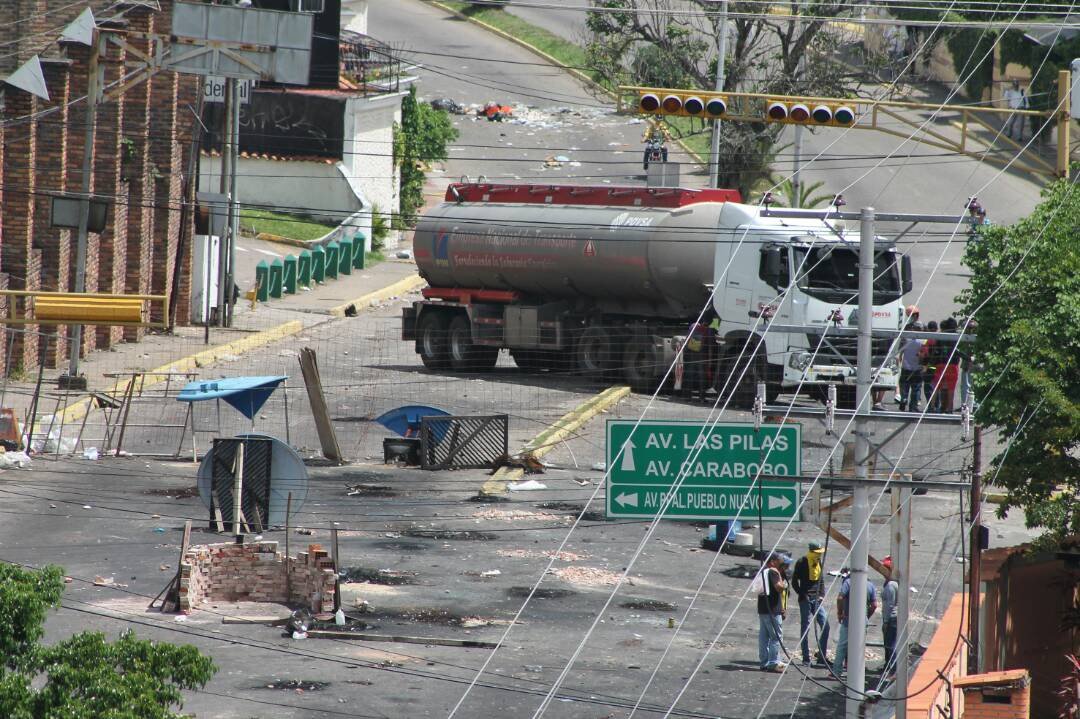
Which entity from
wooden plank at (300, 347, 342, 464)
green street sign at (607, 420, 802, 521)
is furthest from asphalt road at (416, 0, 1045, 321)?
green street sign at (607, 420, 802, 521)

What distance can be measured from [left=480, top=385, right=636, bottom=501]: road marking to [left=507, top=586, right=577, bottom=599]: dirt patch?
4470mm

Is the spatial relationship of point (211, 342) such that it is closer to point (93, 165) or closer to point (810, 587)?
point (93, 165)

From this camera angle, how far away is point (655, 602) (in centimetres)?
1883

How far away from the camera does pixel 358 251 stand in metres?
45.7

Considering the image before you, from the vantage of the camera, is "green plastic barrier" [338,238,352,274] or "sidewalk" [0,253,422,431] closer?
"sidewalk" [0,253,422,431]

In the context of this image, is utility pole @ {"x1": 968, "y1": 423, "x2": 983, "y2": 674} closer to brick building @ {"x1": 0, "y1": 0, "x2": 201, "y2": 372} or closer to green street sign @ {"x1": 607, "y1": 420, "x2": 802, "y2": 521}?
green street sign @ {"x1": 607, "y1": 420, "x2": 802, "y2": 521}

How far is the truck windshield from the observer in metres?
28.0

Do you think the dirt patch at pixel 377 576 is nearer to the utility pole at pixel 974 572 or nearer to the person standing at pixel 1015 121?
the utility pole at pixel 974 572

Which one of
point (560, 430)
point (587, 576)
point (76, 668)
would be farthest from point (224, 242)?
point (76, 668)

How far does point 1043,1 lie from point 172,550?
43.7m

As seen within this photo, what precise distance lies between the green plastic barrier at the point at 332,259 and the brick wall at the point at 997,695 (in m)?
32.1

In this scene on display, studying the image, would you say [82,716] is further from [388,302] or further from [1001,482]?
[388,302]

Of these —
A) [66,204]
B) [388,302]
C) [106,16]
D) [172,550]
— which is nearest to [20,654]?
[172,550]

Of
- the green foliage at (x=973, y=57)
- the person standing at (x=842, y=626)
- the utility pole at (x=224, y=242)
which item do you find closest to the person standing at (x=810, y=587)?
the person standing at (x=842, y=626)
